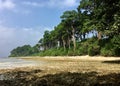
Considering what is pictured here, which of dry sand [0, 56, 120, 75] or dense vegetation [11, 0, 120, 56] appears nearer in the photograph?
dry sand [0, 56, 120, 75]

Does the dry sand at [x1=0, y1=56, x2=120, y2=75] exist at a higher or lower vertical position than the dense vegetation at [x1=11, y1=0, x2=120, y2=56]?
lower

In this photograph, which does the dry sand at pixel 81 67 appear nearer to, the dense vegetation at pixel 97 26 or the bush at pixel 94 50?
the dense vegetation at pixel 97 26

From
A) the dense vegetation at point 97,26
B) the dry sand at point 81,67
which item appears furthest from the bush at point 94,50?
the dry sand at point 81,67

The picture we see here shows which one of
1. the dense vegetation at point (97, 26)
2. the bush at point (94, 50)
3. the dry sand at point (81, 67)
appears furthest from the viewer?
the bush at point (94, 50)

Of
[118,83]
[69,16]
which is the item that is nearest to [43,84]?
[118,83]

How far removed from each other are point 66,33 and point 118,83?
10372 centimetres

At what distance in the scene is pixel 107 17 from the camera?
116 feet

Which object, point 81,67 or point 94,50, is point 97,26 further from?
point 94,50

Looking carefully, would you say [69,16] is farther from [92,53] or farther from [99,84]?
[99,84]

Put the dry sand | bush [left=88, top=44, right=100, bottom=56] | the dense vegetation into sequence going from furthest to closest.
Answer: bush [left=88, top=44, right=100, bottom=56]
the dense vegetation
the dry sand

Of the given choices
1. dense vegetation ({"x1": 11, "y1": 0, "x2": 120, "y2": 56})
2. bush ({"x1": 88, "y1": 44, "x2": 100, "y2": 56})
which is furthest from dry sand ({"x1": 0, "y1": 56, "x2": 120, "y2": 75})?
bush ({"x1": 88, "y1": 44, "x2": 100, "y2": 56})

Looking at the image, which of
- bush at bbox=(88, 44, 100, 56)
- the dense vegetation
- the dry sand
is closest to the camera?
the dry sand

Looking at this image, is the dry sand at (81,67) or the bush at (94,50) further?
the bush at (94,50)

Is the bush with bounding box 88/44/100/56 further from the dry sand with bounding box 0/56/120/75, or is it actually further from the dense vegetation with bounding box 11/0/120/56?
the dry sand with bounding box 0/56/120/75
